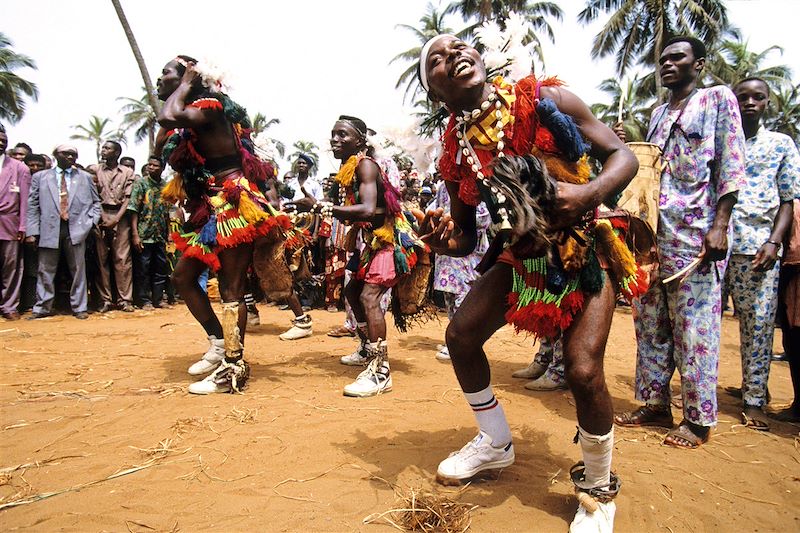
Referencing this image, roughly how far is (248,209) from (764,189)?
12.9 feet

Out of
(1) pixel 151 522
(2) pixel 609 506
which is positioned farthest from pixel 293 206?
(2) pixel 609 506

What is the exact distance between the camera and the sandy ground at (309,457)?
2148 mm

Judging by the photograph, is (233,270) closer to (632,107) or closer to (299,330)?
(299,330)

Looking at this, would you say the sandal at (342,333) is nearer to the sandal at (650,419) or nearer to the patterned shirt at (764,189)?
the sandal at (650,419)

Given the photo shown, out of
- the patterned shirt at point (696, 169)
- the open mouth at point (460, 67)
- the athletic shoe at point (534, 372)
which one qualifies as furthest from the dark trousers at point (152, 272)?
the patterned shirt at point (696, 169)

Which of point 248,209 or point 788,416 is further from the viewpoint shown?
point 248,209

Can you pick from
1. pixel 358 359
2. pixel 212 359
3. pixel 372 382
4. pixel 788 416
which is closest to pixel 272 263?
pixel 212 359

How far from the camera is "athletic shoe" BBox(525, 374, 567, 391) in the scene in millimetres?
4109

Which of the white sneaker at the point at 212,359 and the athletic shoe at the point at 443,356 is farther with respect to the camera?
the athletic shoe at the point at 443,356

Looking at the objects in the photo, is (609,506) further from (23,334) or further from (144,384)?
(23,334)

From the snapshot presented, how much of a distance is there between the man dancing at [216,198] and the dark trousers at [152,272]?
5.00 metres

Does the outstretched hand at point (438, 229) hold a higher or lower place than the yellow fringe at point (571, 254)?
higher

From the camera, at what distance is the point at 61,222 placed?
7391 millimetres

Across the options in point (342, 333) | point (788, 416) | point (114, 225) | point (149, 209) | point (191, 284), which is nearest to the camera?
point (788, 416)
